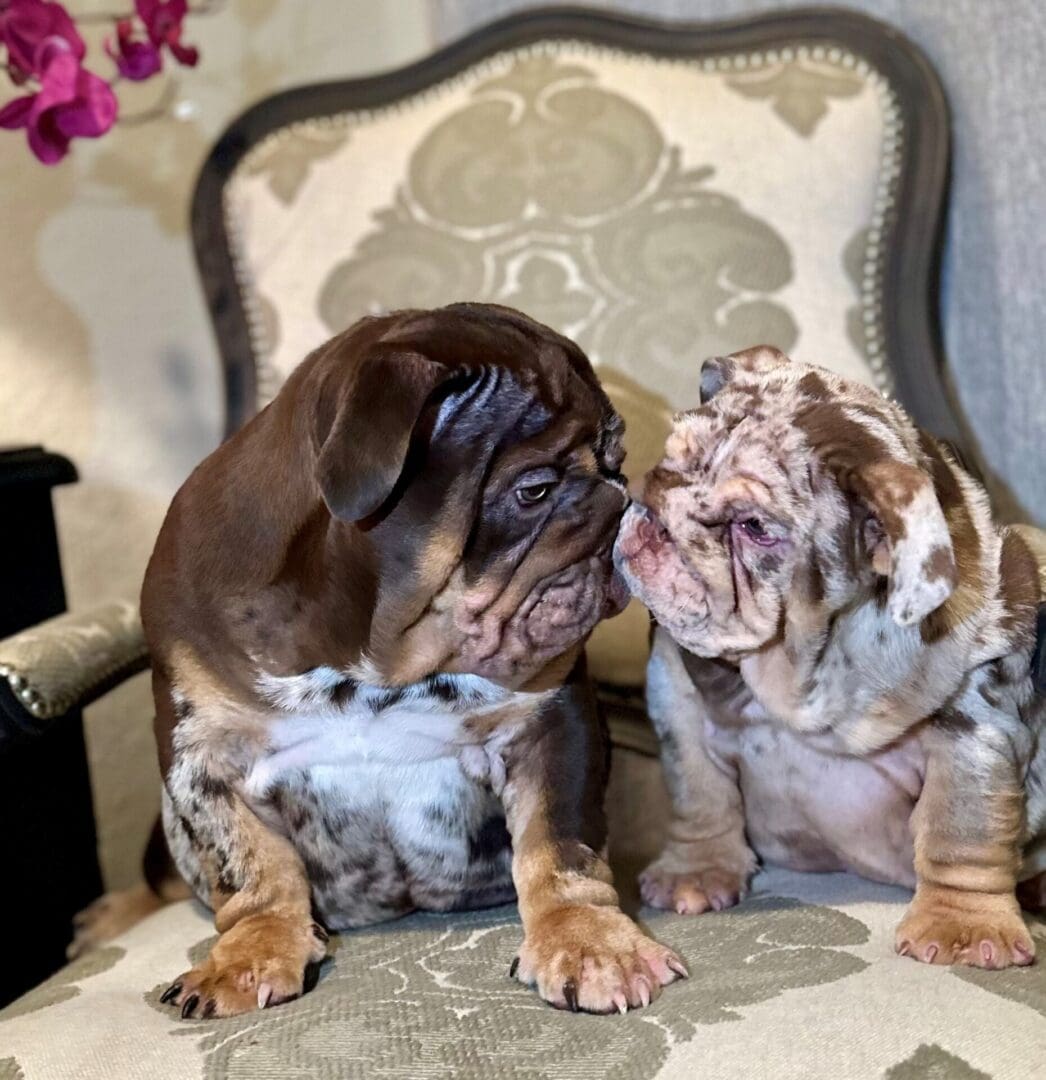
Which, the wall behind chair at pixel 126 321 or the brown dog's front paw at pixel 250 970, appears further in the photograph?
the wall behind chair at pixel 126 321

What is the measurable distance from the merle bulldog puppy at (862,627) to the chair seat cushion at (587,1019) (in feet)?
0.30

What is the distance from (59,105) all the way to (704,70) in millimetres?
982

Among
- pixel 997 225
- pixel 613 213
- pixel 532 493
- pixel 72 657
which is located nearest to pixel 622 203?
pixel 613 213

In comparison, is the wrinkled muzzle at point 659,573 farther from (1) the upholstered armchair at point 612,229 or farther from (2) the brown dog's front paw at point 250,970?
(2) the brown dog's front paw at point 250,970

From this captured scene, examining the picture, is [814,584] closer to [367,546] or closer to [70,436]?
[367,546]

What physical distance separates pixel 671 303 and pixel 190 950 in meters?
1.15

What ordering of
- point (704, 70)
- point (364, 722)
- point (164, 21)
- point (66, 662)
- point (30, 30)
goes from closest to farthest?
point (364, 722) → point (66, 662) → point (30, 30) → point (164, 21) → point (704, 70)

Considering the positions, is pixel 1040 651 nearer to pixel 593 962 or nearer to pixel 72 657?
pixel 593 962

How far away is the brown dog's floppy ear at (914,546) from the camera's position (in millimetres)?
1238

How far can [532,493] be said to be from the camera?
53.2 inches

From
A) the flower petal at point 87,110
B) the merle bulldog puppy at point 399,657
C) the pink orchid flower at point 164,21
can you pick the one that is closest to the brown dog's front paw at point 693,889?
the merle bulldog puppy at point 399,657

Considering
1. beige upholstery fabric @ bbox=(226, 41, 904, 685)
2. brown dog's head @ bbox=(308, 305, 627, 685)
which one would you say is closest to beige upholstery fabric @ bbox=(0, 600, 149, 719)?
brown dog's head @ bbox=(308, 305, 627, 685)

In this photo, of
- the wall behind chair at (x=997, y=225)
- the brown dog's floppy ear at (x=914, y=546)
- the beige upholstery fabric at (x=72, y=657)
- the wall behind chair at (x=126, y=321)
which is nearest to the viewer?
the brown dog's floppy ear at (x=914, y=546)

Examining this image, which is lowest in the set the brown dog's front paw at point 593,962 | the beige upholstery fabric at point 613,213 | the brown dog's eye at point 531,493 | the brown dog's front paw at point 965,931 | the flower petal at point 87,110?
the brown dog's front paw at point 965,931
